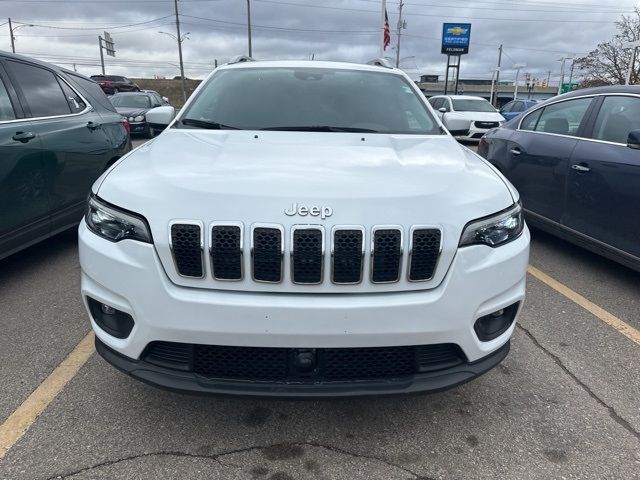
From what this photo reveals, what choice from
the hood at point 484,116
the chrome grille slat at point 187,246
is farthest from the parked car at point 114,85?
the chrome grille slat at point 187,246

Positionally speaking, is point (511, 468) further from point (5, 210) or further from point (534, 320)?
point (5, 210)

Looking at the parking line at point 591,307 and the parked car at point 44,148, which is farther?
the parked car at point 44,148

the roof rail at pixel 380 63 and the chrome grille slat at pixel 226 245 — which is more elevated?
the roof rail at pixel 380 63

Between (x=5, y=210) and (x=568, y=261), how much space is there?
4930 mm

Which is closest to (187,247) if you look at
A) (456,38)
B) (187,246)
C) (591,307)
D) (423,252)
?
(187,246)

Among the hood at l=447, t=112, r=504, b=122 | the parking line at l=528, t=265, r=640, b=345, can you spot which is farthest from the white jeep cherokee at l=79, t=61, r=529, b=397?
the hood at l=447, t=112, r=504, b=122

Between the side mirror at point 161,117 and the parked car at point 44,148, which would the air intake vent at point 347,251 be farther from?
the parked car at point 44,148

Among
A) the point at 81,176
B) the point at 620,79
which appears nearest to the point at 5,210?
the point at 81,176

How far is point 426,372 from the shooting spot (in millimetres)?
2100

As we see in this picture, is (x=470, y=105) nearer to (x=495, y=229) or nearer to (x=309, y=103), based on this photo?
(x=309, y=103)

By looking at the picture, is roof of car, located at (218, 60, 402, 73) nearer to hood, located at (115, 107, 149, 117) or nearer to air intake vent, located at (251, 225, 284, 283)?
air intake vent, located at (251, 225, 284, 283)

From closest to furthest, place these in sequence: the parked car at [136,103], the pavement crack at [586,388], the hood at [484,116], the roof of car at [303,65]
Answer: the pavement crack at [586,388] → the roof of car at [303,65] → the parked car at [136,103] → the hood at [484,116]

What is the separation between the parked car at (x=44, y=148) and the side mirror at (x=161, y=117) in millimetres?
1012

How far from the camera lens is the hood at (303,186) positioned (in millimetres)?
2010
